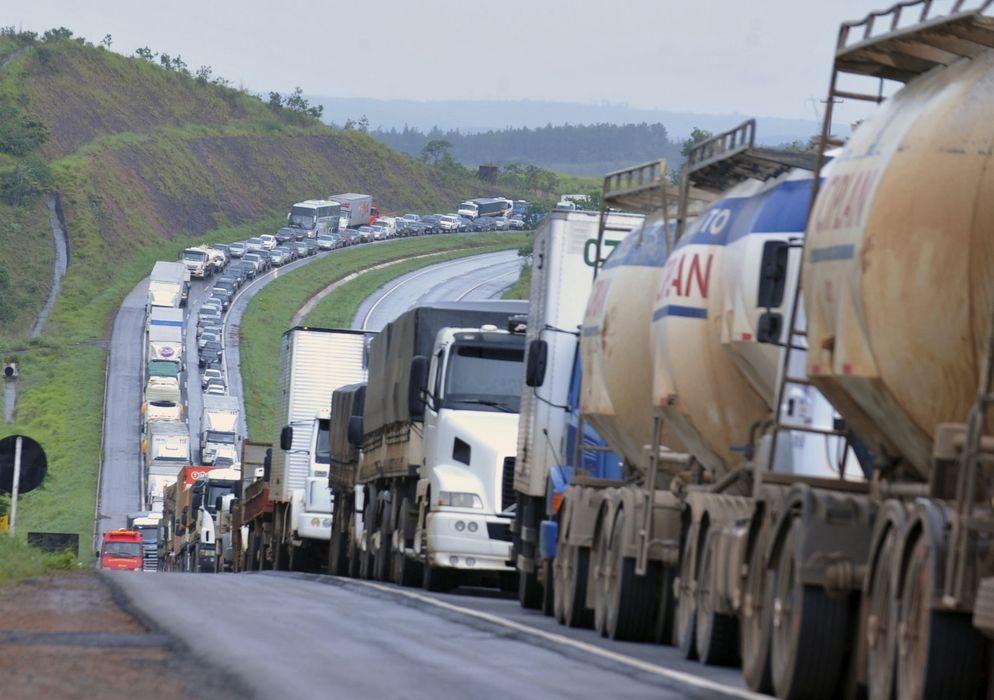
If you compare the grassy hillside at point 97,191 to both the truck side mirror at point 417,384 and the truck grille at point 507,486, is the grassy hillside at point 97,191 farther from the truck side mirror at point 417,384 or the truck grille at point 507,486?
the truck grille at point 507,486

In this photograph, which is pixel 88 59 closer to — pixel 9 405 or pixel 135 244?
pixel 135 244

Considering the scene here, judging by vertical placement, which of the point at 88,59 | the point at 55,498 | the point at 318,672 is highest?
the point at 88,59

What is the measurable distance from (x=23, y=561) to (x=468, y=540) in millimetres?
6948

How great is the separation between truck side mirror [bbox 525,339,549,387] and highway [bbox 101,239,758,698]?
2.42 meters

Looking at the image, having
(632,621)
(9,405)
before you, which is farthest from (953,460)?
(9,405)

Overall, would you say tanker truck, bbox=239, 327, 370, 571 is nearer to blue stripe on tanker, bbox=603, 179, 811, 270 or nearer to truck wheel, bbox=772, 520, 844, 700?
blue stripe on tanker, bbox=603, 179, 811, 270

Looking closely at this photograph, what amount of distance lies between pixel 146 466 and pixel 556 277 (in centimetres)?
6273

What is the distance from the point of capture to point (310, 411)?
123ft

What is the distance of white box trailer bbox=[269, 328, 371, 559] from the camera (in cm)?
3662

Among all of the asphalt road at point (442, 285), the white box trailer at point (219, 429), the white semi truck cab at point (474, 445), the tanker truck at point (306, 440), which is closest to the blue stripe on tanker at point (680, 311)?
the white semi truck cab at point (474, 445)

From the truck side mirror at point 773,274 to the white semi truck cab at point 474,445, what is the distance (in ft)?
36.5

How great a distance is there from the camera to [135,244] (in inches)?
5851

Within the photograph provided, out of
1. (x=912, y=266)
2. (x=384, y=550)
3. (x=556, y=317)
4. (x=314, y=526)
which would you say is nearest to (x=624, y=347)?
(x=556, y=317)

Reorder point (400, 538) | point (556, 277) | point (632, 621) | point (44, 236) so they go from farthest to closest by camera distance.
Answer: point (44, 236) → point (400, 538) → point (556, 277) → point (632, 621)
